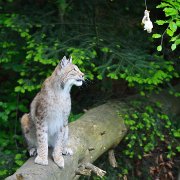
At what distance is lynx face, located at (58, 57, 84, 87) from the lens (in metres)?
4.99

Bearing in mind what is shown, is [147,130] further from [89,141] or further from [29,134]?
[29,134]

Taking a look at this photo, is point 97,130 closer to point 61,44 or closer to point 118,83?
point 61,44

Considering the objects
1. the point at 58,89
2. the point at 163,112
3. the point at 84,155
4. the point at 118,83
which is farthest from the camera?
the point at 118,83

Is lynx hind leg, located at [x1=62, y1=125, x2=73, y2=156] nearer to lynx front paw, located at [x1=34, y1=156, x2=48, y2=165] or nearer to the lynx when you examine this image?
the lynx

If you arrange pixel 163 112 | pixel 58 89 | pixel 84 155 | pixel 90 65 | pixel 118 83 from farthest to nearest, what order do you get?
pixel 118 83 < pixel 163 112 < pixel 90 65 < pixel 84 155 < pixel 58 89

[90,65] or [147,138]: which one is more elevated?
[90,65]

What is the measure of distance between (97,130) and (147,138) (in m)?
0.91

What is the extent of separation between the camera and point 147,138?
6.50 meters

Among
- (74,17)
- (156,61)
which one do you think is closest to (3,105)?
(74,17)

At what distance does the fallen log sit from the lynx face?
73cm

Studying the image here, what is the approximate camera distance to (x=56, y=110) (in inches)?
201

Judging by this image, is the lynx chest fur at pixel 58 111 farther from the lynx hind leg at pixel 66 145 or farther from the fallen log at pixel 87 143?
the fallen log at pixel 87 143

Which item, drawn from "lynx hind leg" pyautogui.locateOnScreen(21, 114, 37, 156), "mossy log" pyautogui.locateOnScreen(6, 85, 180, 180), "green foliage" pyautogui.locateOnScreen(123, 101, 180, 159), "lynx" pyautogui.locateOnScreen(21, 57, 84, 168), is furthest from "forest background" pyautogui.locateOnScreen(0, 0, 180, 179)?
"lynx" pyautogui.locateOnScreen(21, 57, 84, 168)

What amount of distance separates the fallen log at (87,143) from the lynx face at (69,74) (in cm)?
73
